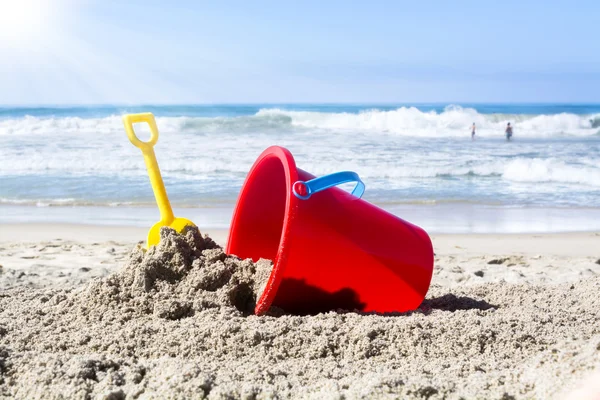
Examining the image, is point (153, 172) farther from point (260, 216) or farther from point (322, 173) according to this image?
point (322, 173)

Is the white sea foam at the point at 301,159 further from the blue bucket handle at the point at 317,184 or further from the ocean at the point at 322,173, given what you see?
the blue bucket handle at the point at 317,184

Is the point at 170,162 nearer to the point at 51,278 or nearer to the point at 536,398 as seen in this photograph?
the point at 51,278

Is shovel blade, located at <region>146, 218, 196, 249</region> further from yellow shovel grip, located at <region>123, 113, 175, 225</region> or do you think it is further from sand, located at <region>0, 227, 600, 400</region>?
sand, located at <region>0, 227, 600, 400</region>

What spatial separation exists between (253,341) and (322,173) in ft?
22.1

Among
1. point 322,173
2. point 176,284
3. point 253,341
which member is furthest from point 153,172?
point 322,173

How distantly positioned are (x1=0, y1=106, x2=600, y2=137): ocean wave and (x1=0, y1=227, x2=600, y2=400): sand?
14.2 metres

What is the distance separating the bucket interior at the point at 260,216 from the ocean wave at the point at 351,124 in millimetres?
13840

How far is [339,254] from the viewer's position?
213 centimetres

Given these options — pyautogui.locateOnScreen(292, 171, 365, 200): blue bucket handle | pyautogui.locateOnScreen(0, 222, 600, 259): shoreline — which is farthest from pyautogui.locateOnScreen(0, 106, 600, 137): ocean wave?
pyautogui.locateOnScreen(292, 171, 365, 200): blue bucket handle

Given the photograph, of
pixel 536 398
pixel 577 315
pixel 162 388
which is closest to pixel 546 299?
pixel 577 315

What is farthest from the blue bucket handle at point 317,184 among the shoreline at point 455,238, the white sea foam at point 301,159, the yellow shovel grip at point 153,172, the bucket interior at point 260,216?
the white sea foam at point 301,159

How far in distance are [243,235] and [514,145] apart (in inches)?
495

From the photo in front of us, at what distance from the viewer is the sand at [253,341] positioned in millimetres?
1488

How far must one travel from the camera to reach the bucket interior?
8.65 feet
